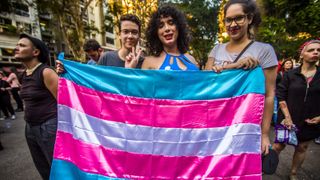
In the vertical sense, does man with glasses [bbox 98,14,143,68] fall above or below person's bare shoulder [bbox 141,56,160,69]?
above

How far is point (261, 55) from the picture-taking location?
1.64m

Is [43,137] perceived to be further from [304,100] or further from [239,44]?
[304,100]

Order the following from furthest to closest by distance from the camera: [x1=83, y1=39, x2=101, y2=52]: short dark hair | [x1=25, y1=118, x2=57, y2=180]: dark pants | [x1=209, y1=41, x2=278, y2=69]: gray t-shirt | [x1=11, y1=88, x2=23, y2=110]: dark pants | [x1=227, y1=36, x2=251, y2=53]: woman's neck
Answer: [x1=11, y1=88, x2=23, y2=110]: dark pants, [x1=83, y1=39, x2=101, y2=52]: short dark hair, [x1=25, y1=118, x2=57, y2=180]: dark pants, [x1=227, y1=36, x2=251, y2=53]: woman's neck, [x1=209, y1=41, x2=278, y2=69]: gray t-shirt

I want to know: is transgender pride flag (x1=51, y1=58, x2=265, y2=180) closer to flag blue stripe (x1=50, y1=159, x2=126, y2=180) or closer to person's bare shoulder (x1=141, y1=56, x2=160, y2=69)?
flag blue stripe (x1=50, y1=159, x2=126, y2=180)

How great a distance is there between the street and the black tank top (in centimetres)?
169

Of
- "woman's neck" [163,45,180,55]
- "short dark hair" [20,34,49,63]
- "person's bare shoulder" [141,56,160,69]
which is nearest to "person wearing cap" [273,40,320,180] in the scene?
A: "woman's neck" [163,45,180,55]

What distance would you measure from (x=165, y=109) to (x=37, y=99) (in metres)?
1.38

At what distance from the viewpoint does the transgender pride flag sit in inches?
65.5

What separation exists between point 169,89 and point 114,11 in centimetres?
1277

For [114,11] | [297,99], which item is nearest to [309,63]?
[297,99]

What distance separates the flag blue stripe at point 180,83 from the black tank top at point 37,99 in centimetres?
64

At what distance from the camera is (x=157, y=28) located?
2.11 m

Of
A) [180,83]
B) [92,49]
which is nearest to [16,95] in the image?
[92,49]

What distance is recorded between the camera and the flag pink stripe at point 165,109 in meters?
1.68
